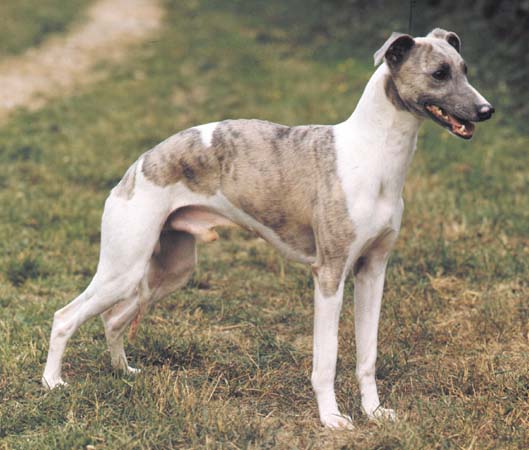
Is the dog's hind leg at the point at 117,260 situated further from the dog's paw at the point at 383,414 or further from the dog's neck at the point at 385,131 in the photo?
the dog's paw at the point at 383,414

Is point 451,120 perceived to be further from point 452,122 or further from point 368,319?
point 368,319

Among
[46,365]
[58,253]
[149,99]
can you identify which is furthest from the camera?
[149,99]

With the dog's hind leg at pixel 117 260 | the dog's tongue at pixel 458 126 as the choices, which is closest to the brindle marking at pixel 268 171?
the dog's hind leg at pixel 117 260

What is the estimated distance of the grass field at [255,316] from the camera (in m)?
3.82

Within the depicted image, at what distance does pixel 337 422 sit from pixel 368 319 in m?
0.54

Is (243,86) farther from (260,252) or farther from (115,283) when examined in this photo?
(115,283)

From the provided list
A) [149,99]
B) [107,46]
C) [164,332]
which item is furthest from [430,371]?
[107,46]

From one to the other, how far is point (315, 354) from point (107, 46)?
1155 cm

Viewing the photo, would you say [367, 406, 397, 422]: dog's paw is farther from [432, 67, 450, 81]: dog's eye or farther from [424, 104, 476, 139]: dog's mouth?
[432, 67, 450, 81]: dog's eye

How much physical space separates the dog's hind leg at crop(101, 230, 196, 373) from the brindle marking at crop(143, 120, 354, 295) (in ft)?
1.49

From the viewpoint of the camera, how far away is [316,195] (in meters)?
3.88

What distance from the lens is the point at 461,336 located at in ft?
16.0

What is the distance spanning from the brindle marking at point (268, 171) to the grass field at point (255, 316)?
81cm

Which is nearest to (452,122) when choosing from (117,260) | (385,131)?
(385,131)
